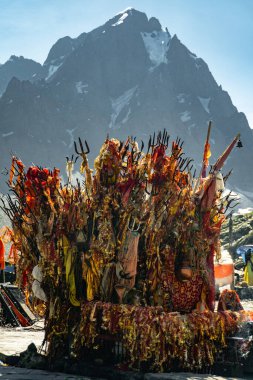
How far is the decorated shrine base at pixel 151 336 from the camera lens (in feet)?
25.0

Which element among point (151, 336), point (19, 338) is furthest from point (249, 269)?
point (151, 336)

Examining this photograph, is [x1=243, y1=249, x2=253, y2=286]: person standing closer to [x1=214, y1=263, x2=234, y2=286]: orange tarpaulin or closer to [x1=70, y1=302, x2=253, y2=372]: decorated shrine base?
Result: [x1=214, y1=263, x2=234, y2=286]: orange tarpaulin

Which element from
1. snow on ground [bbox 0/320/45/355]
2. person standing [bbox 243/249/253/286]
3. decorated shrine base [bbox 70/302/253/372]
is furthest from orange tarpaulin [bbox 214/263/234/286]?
person standing [bbox 243/249/253/286]

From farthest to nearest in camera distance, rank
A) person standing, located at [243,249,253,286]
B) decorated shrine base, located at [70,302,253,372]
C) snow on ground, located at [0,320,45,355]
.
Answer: person standing, located at [243,249,253,286]
snow on ground, located at [0,320,45,355]
decorated shrine base, located at [70,302,253,372]

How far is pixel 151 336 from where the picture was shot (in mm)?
7582

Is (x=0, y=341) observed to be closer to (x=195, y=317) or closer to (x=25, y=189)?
(x=25, y=189)

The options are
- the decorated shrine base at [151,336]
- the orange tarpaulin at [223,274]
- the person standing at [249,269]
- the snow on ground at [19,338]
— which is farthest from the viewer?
the person standing at [249,269]

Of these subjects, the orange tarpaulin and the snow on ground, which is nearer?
the snow on ground

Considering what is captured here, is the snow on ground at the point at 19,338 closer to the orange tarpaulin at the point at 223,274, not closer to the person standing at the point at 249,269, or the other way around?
the orange tarpaulin at the point at 223,274

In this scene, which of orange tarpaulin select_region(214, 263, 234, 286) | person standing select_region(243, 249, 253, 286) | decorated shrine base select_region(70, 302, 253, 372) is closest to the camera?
decorated shrine base select_region(70, 302, 253, 372)

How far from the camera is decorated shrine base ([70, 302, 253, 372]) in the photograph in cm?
761

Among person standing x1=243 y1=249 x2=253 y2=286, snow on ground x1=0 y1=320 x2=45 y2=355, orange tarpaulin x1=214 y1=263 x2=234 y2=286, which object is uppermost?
person standing x1=243 y1=249 x2=253 y2=286

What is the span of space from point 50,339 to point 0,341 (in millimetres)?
2958

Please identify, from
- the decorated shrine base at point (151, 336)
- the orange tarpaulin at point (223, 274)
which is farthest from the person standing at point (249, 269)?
the decorated shrine base at point (151, 336)
